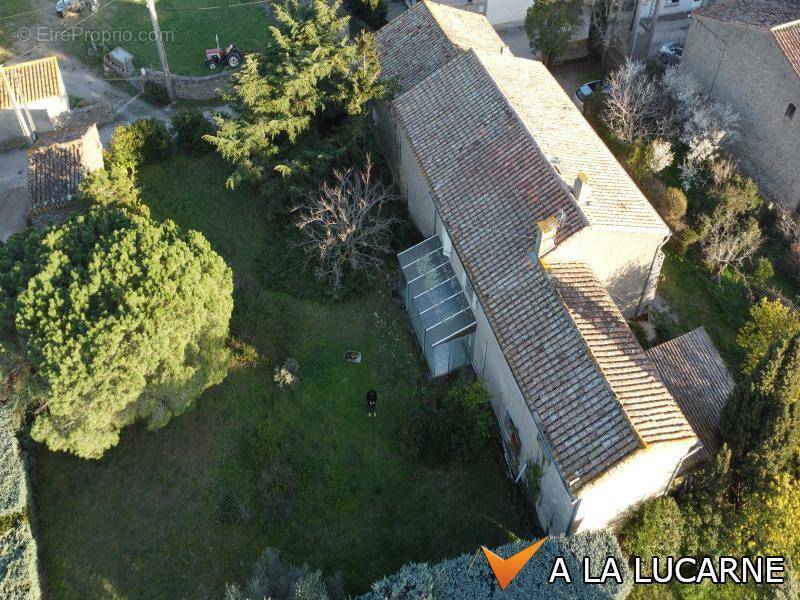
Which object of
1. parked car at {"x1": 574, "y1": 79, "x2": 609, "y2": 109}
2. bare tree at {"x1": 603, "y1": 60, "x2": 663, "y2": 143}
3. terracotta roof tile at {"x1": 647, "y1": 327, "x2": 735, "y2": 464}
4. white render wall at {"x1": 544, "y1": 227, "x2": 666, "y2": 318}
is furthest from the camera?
parked car at {"x1": 574, "y1": 79, "x2": 609, "y2": 109}

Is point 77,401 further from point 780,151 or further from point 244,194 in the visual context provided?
point 780,151

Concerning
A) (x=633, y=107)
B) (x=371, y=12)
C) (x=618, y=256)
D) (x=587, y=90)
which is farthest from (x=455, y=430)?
(x=371, y=12)

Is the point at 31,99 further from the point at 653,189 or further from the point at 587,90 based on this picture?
the point at 653,189

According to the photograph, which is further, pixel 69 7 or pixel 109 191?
pixel 69 7

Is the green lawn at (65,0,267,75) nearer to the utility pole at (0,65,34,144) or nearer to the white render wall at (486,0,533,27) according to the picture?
the utility pole at (0,65,34,144)

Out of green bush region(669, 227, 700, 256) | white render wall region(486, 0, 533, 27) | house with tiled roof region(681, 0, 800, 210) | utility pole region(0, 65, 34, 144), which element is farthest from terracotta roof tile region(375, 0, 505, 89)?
utility pole region(0, 65, 34, 144)

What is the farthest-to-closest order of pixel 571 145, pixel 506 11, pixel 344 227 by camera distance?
pixel 506 11
pixel 344 227
pixel 571 145
